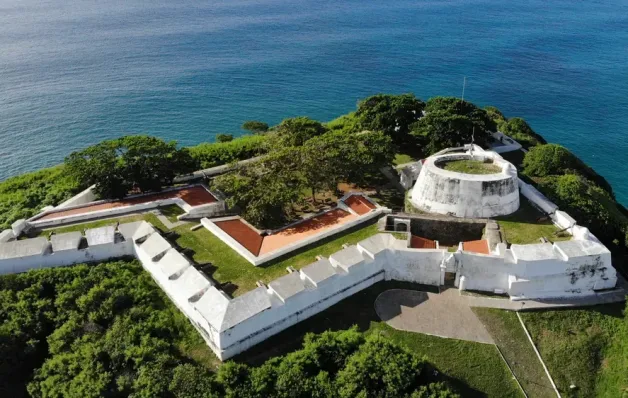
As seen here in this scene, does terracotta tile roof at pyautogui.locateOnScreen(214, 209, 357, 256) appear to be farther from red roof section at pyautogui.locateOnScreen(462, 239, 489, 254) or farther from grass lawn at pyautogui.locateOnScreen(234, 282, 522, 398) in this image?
red roof section at pyautogui.locateOnScreen(462, 239, 489, 254)

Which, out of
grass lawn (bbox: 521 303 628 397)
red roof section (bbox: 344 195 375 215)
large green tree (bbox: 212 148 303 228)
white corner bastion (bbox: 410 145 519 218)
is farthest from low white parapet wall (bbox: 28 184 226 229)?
grass lawn (bbox: 521 303 628 397)

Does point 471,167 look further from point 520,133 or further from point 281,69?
point 281,69

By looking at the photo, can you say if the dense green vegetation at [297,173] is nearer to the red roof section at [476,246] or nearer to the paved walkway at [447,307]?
the paved walkway at [447,307]

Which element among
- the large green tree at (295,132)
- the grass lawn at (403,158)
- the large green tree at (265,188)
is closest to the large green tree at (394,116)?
the grass lawn at (403,158)

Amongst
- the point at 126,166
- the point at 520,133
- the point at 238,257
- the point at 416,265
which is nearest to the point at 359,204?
the point at 416,265

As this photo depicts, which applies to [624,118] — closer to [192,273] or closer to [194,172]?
[194,172]

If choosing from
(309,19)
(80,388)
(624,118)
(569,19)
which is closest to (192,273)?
(80,388)
